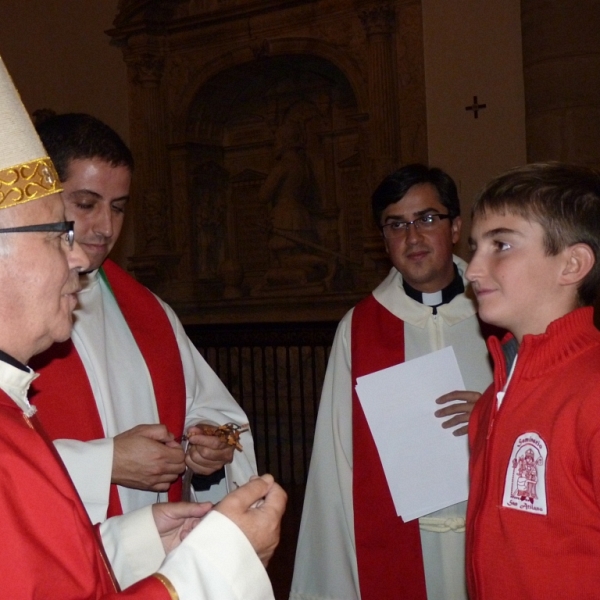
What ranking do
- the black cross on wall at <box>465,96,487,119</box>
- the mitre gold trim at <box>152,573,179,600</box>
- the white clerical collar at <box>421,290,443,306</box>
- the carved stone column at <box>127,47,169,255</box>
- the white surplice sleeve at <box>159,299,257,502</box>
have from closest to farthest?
the mitre gold trim at <box>152,573,179,600</box>
the white surplice sleeve at <box>159,299,257,502</box>
the white clerical collar at <box>421,290,443,306</box>
the black cross on wall at <box>465,96,487,119</box>
the carved stone column at <box>127,47,169,255</box>

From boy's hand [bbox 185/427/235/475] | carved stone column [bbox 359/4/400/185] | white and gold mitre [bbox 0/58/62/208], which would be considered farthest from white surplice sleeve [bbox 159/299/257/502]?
carved stone column [bbox 359/4/400/185]

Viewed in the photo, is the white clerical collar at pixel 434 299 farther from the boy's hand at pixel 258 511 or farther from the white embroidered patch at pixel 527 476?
the boy's hand at pixel 258 511

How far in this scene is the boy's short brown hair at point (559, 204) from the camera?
2.02 metres

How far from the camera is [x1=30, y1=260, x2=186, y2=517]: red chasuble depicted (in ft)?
8.12

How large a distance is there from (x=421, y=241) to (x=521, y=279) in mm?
1156

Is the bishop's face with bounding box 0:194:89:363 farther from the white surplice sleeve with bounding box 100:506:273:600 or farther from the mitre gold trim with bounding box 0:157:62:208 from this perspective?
the white surplice sleeve with bounding box 100:506:273:600

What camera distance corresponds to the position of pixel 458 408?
9.41 feet

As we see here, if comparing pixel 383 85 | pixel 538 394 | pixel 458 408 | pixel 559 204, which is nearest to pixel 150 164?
pixel 383 85

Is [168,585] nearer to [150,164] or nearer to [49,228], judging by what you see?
[49,228]

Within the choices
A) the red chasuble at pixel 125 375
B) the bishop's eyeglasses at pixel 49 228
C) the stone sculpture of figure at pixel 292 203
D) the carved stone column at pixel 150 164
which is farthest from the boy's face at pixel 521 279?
the carved stone column at pixel 150 164

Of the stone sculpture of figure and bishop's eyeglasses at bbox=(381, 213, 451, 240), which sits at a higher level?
the stone sculpture of figure

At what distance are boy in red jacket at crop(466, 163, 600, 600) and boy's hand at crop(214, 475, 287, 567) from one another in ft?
1.97

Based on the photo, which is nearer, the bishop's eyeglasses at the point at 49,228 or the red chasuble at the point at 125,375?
the bishop's eyeglasses at the point at 49,228

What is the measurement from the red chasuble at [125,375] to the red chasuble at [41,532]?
105 cm
